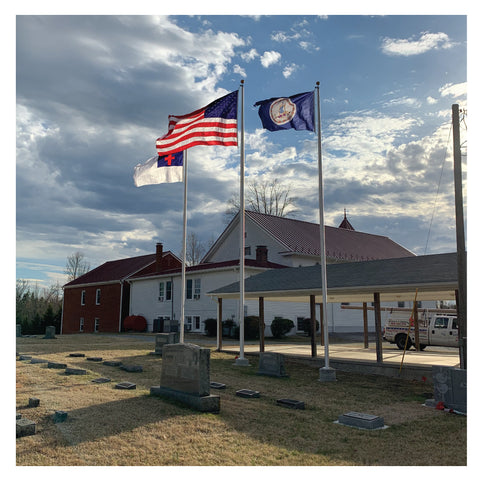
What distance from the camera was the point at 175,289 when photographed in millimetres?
36594

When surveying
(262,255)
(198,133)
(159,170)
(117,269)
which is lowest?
(117,269)

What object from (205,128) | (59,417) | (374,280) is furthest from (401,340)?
(59,417)

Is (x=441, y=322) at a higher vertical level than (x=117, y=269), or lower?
lower

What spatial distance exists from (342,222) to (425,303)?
46.2ft

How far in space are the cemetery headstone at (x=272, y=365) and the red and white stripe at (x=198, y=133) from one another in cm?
714

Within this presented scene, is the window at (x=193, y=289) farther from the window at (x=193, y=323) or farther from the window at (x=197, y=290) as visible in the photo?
the window at (x=193, y=323)

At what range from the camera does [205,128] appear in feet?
50.6

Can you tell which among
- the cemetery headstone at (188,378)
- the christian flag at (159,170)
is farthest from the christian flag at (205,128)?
the cemetery headstone at (188,378)

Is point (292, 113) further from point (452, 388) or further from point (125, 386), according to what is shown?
point (125, 386)

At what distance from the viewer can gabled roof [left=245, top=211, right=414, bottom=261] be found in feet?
123

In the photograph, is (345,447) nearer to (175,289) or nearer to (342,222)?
(175,289)

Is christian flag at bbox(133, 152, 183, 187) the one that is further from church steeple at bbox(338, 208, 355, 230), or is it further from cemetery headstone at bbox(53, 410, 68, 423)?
church steeple at bbox(338, 208, 355, 230)

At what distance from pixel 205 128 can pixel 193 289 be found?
21.2 m

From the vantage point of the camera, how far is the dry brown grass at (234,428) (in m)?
7.10
